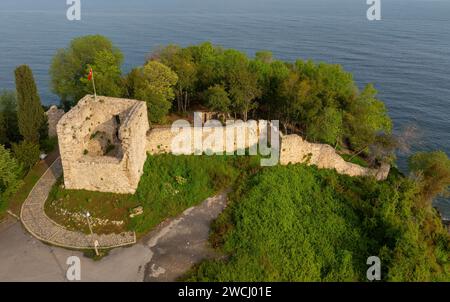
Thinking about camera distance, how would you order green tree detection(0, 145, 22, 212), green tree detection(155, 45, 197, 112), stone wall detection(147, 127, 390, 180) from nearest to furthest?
green tree detection(0, 145, 22, 212) < stone wall detection(147, 127, 390, 180) < green tree detection(155, 45, 197, 112)

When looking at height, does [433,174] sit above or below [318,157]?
below

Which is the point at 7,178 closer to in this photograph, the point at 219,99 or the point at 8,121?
the point at 8,121

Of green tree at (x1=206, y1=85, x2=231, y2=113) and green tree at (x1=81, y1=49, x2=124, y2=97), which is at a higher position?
green tree at (x1=81, y1=49, x2=124, y2=97)

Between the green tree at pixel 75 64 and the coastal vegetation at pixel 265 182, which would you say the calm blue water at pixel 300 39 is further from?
the green tree at pixel 75 64

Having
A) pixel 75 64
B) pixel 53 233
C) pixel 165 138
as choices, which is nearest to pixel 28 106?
pixel 75 64

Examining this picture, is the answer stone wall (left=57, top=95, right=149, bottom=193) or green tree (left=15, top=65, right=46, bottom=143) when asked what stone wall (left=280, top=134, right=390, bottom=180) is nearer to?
stone wall (left=57, top=95, right=149, bottom=193)

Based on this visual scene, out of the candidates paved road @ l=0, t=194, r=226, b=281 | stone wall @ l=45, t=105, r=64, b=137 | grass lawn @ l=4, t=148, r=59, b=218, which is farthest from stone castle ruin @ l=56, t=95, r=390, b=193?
stone wall @ l=45, t=105, r=64, b=137

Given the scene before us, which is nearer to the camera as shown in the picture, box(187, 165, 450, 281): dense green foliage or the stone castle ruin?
box(187, 165, 450, 281): dense green foliage
